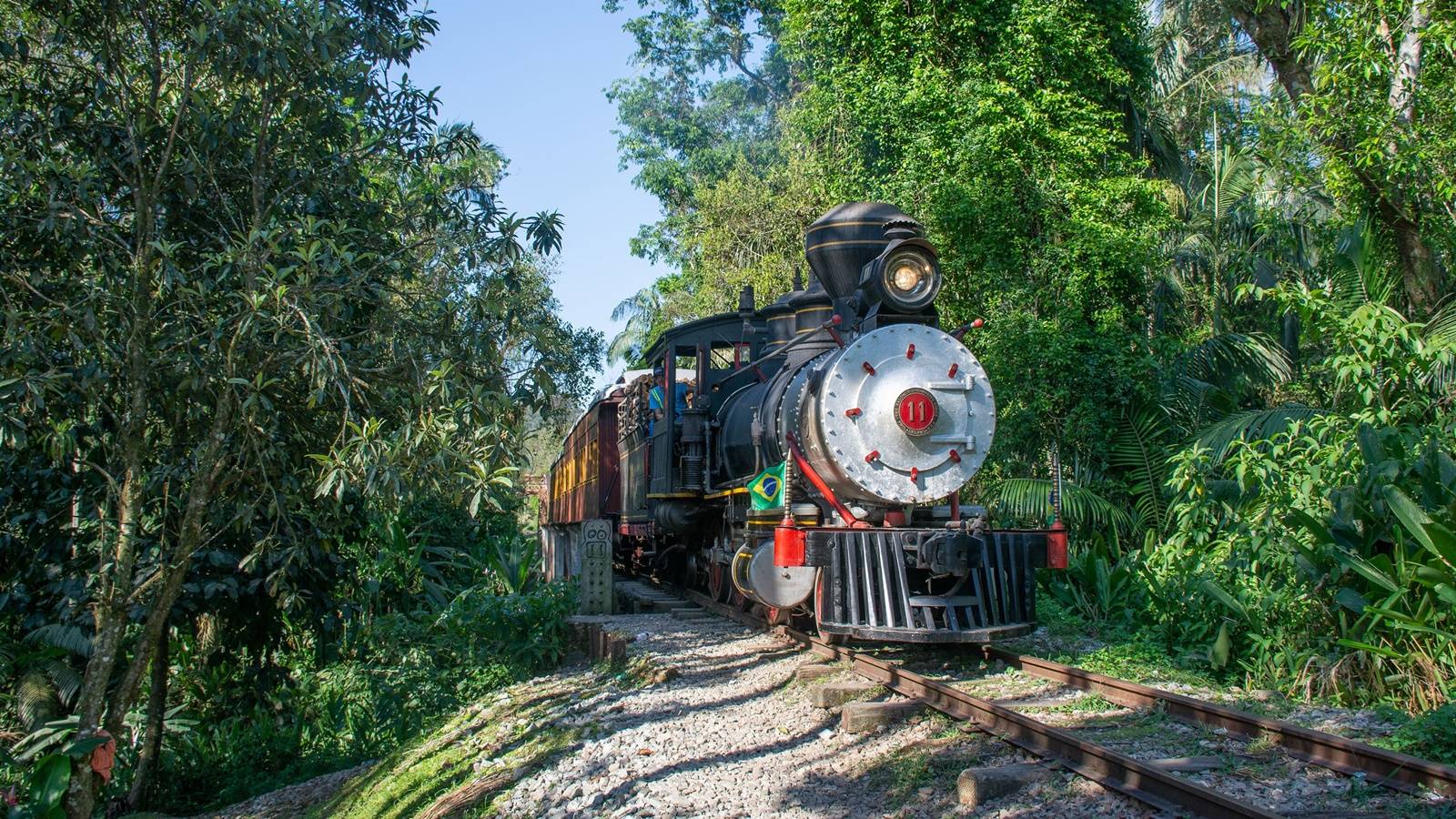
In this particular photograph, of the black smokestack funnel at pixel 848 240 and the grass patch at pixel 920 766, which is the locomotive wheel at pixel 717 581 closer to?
the black smokestack funnel at pixel 848 240

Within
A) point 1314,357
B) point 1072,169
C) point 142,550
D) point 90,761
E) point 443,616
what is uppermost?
point 1072,169

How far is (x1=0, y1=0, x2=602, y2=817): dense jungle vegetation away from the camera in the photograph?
247 inches

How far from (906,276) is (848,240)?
1.03 meters

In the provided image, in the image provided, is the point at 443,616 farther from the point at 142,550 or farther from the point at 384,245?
the point at 384,245

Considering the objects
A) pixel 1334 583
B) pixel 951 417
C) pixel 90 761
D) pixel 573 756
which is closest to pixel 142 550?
pixel 90 761

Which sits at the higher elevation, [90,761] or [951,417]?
[951,417]

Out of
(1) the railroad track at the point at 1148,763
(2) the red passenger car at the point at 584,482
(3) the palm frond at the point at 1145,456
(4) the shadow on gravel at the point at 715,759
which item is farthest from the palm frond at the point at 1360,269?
(2) the red passenger car at the point at 584,482

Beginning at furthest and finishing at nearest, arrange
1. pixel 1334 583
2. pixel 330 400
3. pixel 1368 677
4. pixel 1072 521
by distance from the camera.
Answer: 1. pixel 1072 521
2. pixel 330 400
3. pixel 1334 583
4. pixel 1368 677

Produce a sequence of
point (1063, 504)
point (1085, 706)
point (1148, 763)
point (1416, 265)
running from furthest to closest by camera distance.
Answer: point (1063, 504) → point (1416, 265) → point (1085, 706) → point (1148, 763)

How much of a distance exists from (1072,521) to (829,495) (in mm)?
6012

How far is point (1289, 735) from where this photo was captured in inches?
200

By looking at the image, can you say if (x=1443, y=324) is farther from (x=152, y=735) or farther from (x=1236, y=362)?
(x=152, y=735)

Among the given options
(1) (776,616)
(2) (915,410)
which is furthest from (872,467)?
(1) (776,616)

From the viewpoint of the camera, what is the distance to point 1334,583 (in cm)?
682
